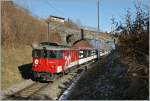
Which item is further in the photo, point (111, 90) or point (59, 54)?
point (59, 54)

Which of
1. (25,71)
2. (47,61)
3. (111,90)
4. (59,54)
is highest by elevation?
(59,54)

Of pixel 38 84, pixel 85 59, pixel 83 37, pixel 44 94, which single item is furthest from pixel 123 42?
pixel 83 37

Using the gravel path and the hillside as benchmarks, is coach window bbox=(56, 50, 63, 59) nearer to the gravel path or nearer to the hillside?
the hillside

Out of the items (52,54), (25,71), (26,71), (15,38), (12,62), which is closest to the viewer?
(52,54)

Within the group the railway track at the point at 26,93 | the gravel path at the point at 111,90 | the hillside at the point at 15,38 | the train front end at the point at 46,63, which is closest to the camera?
the gravel path at the point at 111,90

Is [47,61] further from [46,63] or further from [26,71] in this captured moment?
[26,71]

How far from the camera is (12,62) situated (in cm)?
3219

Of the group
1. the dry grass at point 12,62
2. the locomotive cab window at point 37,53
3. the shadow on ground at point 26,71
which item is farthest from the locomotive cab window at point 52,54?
the dry grass at point 12,62

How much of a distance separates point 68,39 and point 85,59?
28.6 meters

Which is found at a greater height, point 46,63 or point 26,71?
point 46,63

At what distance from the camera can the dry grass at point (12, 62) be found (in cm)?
2659

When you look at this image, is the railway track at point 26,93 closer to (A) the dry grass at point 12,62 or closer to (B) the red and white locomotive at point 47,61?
(A) the dry grass at point 12,62

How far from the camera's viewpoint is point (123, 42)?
18.1 m

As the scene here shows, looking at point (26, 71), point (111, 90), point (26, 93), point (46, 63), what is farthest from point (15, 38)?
point (111, 90)
